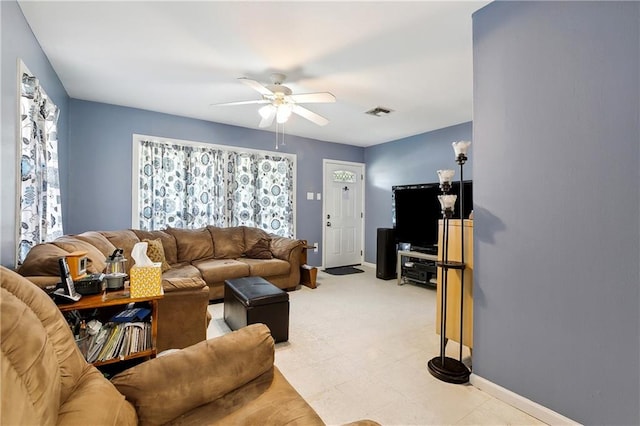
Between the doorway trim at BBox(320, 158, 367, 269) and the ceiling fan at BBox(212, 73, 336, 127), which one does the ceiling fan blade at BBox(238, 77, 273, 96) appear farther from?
the doorway trim at BBox(320, 158, 367, 269)

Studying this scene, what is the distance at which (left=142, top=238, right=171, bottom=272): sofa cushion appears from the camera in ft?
11.5

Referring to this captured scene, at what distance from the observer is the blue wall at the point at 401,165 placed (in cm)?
467

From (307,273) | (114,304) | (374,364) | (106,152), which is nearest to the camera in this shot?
(114,304)

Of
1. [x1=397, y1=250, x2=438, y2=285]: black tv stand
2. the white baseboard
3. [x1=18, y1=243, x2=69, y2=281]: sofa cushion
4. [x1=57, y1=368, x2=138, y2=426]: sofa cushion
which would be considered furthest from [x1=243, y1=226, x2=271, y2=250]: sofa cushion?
[x1=57, y1=368, x2=138, y2=426]: sofa cushion

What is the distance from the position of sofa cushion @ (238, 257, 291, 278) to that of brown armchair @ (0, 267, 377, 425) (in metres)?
2.62

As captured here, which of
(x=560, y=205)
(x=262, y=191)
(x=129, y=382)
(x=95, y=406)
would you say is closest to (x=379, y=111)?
(x=262, y=191)

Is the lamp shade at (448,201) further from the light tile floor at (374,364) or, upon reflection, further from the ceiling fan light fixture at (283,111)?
the ceiling fan light fixture at (283,111)

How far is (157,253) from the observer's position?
11.6 ft

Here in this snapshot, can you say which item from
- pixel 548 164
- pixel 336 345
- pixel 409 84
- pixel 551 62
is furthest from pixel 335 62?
pixel 336 345

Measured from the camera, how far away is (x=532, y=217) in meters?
1.76

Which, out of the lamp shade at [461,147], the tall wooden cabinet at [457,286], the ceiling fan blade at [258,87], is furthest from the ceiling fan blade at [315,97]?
the tall wooden cabinet at [457,286]

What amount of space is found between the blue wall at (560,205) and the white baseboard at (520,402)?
0.12ft

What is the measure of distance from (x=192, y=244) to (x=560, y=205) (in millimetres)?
4008

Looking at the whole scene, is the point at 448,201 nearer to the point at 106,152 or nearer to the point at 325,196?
the point at 325,196
